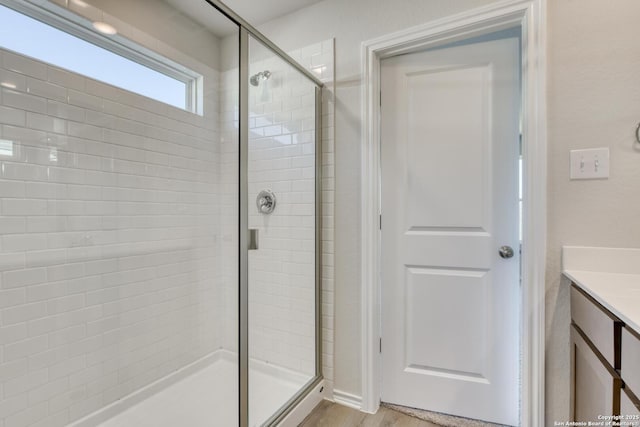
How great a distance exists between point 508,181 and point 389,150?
24.5 inches

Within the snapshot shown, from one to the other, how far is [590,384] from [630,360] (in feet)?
1.17

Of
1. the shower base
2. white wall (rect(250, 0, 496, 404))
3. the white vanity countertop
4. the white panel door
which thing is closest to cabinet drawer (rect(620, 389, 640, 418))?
the white vanity countertop

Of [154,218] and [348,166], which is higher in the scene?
[348,166]

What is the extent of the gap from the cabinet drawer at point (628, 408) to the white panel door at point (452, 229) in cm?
76

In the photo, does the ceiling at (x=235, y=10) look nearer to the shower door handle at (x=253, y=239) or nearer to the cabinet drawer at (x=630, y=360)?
the shower door handle at (x=253, y=239)

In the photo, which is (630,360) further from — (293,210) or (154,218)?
(154,218)

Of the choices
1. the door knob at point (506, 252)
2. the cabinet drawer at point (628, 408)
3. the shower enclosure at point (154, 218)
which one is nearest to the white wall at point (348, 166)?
the shower enclosure at point (154, 218)

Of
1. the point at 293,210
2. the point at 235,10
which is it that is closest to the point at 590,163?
the point at 293,210

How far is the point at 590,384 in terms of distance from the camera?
1033 millimetres

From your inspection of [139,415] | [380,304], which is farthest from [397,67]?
[139,415]

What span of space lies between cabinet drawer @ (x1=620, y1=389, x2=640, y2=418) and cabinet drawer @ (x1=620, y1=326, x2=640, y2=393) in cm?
3

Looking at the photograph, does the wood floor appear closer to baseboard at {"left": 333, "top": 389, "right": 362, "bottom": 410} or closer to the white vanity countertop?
baseboard at {"left": 333, "top": 389, "right": 362, "bottom": 410}

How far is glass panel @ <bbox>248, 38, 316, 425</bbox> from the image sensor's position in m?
1.78

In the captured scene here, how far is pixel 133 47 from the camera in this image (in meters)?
1.75
